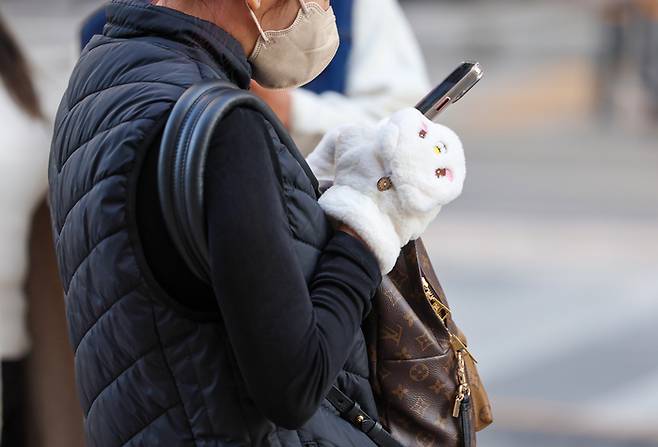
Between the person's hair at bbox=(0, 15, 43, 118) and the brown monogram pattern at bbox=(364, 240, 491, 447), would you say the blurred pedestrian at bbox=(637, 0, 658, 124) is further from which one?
the brown monogram pattern at bbox=(364, 240, 491, 447)

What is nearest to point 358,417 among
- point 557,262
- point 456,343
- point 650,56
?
point 456,343

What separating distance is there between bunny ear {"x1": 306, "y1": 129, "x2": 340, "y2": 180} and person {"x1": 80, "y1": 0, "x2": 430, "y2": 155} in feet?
3.21

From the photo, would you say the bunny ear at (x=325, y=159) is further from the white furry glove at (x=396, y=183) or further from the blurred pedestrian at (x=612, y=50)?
the blurred pedestrian at (x=612, y=50)

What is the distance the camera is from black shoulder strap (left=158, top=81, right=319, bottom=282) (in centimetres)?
129

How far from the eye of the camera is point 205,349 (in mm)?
1392

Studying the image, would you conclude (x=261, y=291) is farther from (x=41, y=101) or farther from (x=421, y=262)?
(x=41, y=101)

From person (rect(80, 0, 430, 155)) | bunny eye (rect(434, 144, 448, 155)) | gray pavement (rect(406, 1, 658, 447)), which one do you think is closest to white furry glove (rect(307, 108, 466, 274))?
bunny eye (rect(434, 144, 448, 155))

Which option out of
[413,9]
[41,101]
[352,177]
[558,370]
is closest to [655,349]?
[558,370]

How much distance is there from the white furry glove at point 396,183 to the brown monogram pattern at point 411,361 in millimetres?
122

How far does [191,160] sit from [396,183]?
0.32m

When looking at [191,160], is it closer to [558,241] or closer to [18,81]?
[18,81]

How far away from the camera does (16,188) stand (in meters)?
2.45

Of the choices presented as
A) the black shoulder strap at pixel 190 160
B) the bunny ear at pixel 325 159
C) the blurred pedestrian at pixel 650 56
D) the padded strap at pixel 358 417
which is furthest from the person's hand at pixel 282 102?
the blurred pedestrian at pixel 650 56

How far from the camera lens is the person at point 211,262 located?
4.29 feet
